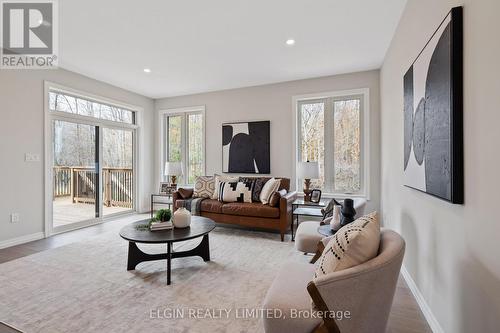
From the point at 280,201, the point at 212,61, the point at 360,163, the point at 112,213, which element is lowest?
the point at 112,213

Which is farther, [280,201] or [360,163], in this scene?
[360,163]

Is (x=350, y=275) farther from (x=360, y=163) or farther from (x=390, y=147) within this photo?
(x=360, y=163)

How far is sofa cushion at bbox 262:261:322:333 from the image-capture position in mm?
1237

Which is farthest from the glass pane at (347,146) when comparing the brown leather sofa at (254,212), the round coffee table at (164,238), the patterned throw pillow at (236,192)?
the round coffee table at (164,238)

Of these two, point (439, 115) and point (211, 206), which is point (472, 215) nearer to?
point (439, 115)

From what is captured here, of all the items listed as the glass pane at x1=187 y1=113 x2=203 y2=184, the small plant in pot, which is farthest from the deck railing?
the small plant in pot

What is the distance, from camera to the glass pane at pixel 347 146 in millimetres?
4352

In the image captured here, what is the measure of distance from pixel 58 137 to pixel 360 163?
16.8 feet

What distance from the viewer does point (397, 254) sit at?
1.20m

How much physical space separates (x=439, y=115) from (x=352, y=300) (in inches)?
48.3

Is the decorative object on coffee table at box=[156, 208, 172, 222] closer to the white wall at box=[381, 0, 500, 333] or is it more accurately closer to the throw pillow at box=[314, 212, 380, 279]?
the throw pillow at box=[314, 212, 380, 279]

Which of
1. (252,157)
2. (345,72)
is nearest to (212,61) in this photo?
(252,157)

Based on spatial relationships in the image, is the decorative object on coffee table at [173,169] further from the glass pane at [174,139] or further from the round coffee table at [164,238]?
the round coffee table at [164,238]

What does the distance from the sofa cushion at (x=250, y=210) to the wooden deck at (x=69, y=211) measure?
8.59 feet
